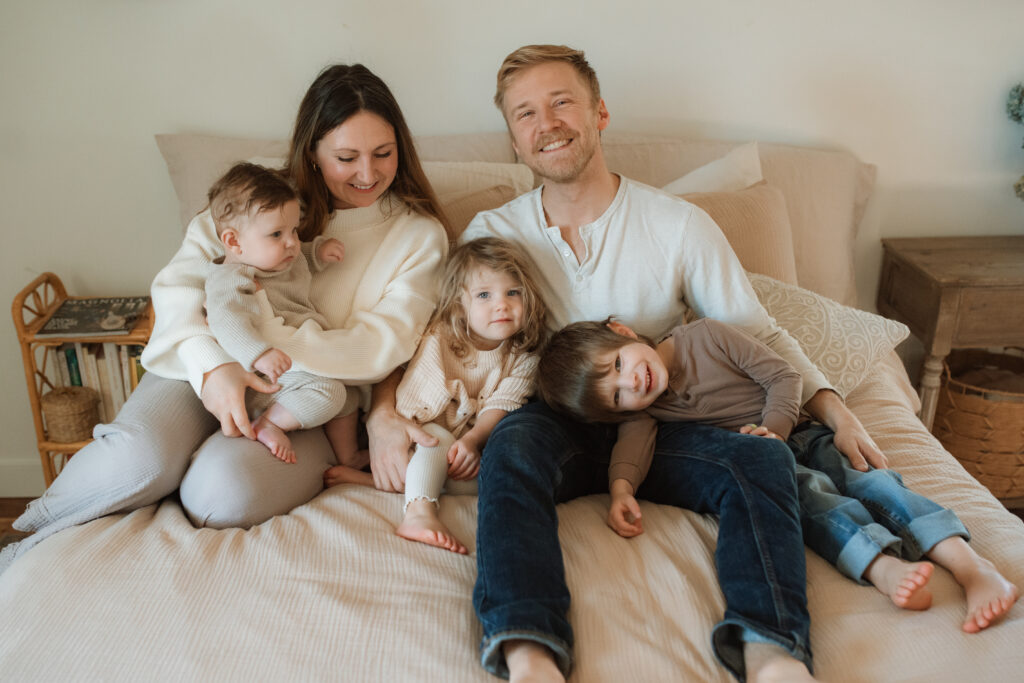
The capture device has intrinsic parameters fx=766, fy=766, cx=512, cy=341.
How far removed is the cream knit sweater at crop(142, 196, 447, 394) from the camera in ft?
4.91

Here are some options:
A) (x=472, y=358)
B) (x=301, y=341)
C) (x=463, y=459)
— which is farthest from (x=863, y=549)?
(x=301, y=341)

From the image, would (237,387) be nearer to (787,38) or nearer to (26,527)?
(26,527)

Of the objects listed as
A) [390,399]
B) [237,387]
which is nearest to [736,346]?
[390,399]

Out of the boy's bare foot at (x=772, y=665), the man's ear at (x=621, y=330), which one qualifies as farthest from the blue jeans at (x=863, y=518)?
the man's ear at (x=621, y=330)

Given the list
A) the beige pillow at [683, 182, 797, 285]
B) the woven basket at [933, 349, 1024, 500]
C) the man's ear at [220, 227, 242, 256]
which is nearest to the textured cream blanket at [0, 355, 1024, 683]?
the man's ear at [220, 227, 242, 256]

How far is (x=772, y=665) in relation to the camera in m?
0.99

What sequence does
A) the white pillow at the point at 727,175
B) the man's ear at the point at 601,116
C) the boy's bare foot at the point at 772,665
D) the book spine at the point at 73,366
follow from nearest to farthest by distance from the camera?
1. the boy's bare foot at the point at 772,665
2. the man's ear at the point at 601,116
3. the white pillow at the point at 727,175
4. the book spine at the point at 73,366

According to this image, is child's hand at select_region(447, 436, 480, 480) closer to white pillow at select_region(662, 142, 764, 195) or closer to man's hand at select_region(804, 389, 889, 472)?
man's hand at select_region(804, 389, 889, 472)

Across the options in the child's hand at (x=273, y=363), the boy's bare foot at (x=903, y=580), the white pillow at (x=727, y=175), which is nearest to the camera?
the boy's bare foot at (x=903, y=580)

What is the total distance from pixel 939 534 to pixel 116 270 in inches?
87.0

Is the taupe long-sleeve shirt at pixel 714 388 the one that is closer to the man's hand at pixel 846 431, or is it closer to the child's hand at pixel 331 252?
the man's hand at pixel 846 431

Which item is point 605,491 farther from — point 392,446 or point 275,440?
point 275,440

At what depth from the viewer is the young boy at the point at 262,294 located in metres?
1.42

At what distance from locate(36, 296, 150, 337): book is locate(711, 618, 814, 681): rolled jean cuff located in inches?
Answer: 64.4
